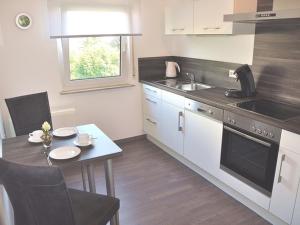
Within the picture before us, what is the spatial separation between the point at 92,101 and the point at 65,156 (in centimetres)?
181

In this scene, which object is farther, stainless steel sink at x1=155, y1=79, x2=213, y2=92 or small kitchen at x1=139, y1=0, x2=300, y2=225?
stainless steel sink at x1=155, y1=79, x2=213, y2=92

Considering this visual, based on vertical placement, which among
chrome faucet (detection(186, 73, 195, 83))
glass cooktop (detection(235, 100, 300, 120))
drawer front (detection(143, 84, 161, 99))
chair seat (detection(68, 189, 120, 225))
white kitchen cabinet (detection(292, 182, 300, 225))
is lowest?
white kitchen cabinet (detection(292, 182, 300, 225))

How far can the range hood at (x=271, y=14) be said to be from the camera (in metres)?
1.81

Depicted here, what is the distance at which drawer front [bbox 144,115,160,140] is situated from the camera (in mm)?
3529

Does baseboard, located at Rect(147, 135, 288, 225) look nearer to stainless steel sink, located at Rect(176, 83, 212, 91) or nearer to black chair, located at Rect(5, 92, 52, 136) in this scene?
stainless steel sink, located at Rect(176, 83, 212, 91)

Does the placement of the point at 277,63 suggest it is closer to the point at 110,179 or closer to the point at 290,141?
the point at 290,141

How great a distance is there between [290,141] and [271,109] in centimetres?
46

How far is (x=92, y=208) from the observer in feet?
5.29

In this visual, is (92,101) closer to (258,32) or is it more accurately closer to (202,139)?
(202,139)

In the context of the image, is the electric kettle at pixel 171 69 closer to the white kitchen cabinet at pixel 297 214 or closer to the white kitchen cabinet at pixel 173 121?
the white kitchen cabinet at pixel 173 121

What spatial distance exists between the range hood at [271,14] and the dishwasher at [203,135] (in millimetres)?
791

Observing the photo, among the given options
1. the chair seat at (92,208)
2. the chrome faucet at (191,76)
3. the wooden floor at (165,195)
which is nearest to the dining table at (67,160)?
the chair seat at (92,208)

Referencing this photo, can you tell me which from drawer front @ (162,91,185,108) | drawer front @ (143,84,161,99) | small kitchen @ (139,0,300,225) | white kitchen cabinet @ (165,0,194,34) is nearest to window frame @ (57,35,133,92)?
drawer front @ (143,84,161,99)

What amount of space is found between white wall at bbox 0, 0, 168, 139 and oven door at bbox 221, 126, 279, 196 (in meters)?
1.68
